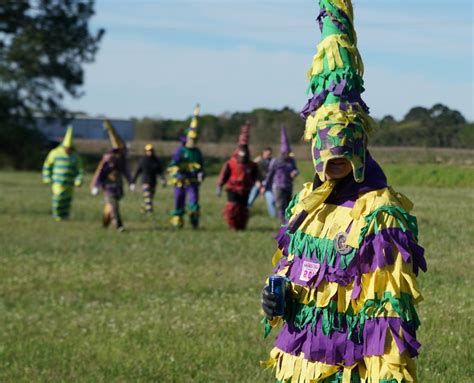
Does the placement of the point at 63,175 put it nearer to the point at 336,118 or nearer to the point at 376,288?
the point at 336,118

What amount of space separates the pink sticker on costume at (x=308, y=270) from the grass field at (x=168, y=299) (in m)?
3.03

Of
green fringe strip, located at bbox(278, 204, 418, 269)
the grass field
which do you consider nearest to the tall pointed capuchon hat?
green fringe strip, located at bbox(278, 204, 418, 269)

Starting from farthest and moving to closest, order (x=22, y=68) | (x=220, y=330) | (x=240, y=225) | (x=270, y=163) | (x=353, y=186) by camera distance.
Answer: (x=22, y=68), (x=270, y=163), (x=240, y=225), (x=220, y=330), (x=353, y=186)

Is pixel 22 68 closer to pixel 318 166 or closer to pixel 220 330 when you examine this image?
pixel 220 330

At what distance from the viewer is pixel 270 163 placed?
23531mm

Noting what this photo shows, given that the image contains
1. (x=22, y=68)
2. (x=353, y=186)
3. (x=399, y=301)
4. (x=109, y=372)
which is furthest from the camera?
(x=22, y=68)

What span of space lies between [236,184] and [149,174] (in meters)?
6.81

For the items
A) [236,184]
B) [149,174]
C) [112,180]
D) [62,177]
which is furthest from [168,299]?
[149,174]

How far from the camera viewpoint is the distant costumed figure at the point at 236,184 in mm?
20969

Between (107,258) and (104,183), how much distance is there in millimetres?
4694

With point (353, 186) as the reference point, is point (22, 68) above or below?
above

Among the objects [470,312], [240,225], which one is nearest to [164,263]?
[240,225]

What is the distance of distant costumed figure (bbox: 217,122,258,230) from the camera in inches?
826

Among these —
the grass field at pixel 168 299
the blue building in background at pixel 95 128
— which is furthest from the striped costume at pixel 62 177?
the blue building in background at pixel 95 128
